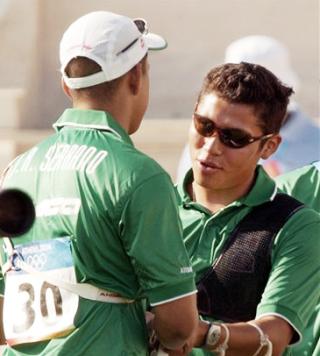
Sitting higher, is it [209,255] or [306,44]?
[209,255]

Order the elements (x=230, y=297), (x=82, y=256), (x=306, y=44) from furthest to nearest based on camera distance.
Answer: (x=306, y=44) → (x=230, y=297) → (x=82, y=256)

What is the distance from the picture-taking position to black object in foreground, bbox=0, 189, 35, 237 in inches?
150

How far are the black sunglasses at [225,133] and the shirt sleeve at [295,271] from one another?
0.30m

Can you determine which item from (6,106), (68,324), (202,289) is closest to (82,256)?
(68,324)

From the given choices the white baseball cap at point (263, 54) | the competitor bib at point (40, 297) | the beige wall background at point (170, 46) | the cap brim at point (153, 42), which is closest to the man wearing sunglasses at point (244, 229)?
the cap brim at point (153, 42)

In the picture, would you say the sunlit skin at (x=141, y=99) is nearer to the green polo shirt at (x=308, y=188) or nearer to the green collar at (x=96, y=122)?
the green collar at (x=96, y=122)

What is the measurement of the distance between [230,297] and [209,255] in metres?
0.16

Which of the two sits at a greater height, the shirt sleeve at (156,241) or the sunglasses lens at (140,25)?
the sunglasses lens at (140,25)

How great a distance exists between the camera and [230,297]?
5.16 metres

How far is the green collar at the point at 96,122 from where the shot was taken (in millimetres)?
4883

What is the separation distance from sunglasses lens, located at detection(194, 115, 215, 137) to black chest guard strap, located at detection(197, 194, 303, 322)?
32 centimetres

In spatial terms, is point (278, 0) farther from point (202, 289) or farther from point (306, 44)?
point (202, 289)

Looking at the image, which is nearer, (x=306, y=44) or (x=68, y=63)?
(x=68, y=63)

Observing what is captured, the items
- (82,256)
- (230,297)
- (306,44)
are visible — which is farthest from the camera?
(306,44)
